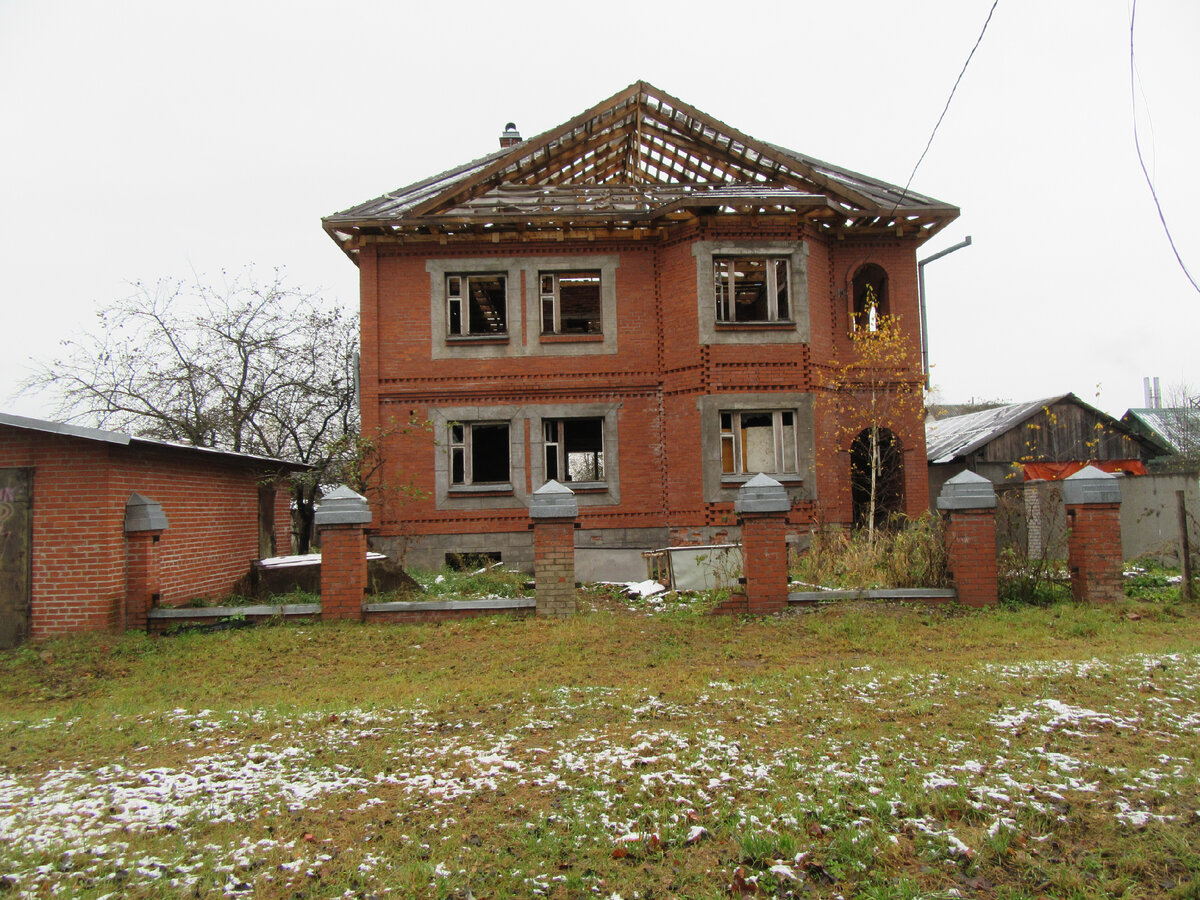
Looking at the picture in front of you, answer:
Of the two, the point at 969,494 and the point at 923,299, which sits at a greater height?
the point at 923,299

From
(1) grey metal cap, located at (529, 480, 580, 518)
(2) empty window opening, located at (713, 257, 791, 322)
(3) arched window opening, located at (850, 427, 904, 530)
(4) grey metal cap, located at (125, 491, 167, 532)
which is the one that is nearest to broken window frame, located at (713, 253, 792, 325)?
(2) empty window opening, located at (713, 257, 791, 322)

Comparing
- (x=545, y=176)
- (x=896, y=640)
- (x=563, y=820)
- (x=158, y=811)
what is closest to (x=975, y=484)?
(x=896, y=640)

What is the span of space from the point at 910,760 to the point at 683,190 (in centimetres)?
1469

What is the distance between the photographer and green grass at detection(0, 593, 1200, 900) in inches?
136

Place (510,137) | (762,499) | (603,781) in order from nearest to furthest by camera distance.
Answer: (603,781), (762,499), (510,137)

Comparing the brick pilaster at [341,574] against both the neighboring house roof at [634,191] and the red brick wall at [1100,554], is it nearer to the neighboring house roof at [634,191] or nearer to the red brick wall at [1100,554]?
the neighboring house roof at [634,191]

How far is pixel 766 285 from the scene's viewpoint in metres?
16.4

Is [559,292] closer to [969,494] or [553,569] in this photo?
[553,569]

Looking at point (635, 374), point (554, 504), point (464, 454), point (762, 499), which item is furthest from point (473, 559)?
point (762, 499)

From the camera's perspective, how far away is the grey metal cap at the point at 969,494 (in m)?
9.94

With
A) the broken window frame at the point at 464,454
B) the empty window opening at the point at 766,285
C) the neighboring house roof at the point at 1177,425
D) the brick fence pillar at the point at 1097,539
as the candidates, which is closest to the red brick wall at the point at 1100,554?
the brick fence pillar at the point at 1097,539

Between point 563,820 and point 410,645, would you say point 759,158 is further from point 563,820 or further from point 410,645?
point 563,820

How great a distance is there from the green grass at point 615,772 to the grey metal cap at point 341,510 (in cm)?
212

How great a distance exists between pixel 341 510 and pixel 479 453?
25.3 ft
